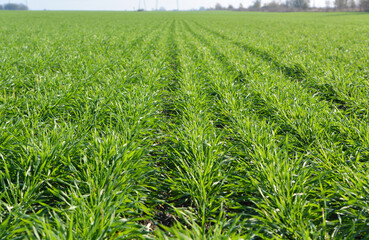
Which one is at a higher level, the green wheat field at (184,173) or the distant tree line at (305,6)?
the distant tree line at (305,6)

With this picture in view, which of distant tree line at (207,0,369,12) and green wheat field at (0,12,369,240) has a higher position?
distant tree line at (207,0,369,12)

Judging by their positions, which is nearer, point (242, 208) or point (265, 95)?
point (242, 208)

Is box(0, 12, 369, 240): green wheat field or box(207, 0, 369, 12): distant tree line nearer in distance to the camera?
box(0, 12, 369, 240): green wheat field

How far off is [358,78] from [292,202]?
489 centimetres

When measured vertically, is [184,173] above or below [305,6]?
below

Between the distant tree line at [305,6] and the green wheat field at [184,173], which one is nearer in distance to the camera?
the green wheat field at [184,173]

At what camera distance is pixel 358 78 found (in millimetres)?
5789

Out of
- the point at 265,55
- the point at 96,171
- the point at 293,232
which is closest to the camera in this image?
the point at 293,232

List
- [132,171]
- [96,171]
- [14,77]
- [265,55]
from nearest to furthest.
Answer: [96,171]
[132,171]
[14,77]
[265,55]

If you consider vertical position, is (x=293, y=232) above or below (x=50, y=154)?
below

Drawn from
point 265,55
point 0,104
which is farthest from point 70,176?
point 265,55

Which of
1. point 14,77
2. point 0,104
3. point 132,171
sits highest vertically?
Answer: point 14,77

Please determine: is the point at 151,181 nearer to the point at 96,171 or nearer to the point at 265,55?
the point at 96,171

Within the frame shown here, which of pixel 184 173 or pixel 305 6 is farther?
pixel 305 6
